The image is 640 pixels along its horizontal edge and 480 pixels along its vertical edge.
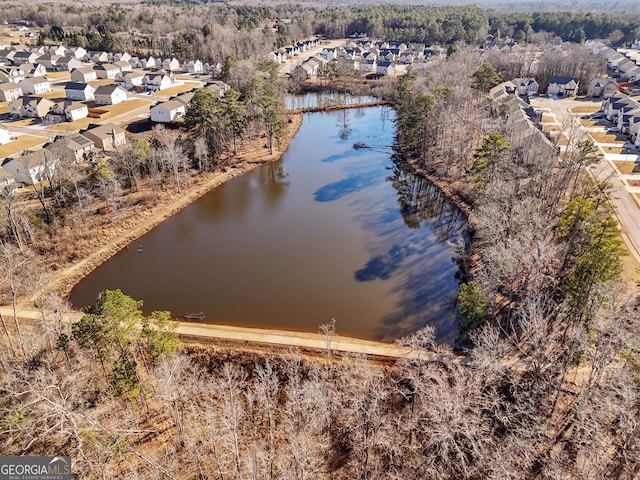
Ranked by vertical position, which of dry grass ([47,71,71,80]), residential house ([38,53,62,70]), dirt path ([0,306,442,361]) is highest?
residential house ([38,53,62,70])

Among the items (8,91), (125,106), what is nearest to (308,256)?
(125,106)

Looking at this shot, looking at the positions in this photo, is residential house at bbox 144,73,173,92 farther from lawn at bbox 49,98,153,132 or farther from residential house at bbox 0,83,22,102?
residential house at bbox 0,83,22,102

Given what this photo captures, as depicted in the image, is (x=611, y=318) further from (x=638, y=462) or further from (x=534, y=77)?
(x=534, y=77)

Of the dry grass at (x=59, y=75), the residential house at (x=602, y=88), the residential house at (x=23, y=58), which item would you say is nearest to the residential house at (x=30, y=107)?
the dry grass at (x=59, y=75)

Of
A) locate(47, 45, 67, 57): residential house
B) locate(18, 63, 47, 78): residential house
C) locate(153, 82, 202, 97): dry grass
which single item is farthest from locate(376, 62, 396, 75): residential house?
locate(47, 45, 67, 57): residential house

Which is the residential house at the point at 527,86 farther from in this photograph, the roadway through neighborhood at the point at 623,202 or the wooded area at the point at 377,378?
the wooded area at the point at 377,378

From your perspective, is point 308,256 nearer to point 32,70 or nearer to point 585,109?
point 585,109
